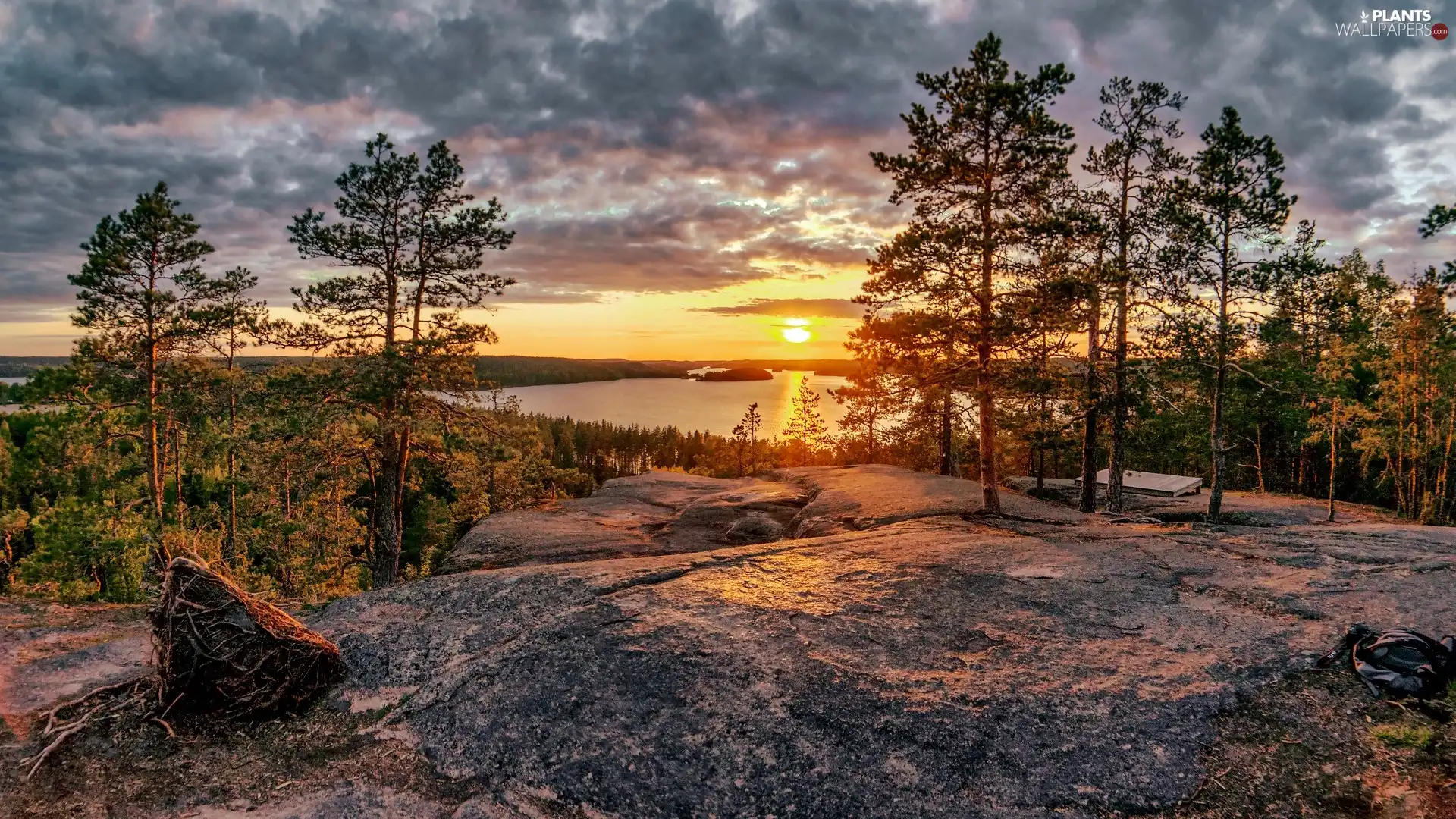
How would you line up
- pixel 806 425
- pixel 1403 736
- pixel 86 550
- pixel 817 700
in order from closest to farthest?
pixel 1403 736 < pixel 817 700 < pixel 86 550 < pixel 806 425

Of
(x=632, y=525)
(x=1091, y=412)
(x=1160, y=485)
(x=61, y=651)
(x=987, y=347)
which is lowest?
→ (x=1160, y=485)

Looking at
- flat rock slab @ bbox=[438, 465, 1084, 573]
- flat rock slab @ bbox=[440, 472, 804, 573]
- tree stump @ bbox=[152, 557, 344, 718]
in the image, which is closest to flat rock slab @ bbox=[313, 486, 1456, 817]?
tree stump @ bbox=[152, 557, 344, 718]

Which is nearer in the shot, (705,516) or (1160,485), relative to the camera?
(705,516)

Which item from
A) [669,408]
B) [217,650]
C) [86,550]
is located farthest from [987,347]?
[669,408]

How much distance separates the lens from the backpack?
464cm

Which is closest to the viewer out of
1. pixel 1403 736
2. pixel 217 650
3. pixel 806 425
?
pixel 1403 736

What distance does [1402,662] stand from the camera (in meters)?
4.85

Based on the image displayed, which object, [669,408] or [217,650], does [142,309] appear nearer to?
[217,650]

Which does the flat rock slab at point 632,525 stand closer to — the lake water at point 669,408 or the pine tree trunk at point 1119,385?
the pine tree trunk at point 1119,385

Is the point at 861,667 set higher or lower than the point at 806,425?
higher

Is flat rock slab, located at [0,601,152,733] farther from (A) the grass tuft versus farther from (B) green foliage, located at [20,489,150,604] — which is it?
(B) green foliage, located at [20,489,150,604]

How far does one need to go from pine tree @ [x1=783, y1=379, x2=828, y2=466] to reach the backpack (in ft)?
125

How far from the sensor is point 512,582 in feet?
24.4

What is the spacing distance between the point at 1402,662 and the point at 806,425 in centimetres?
3994
